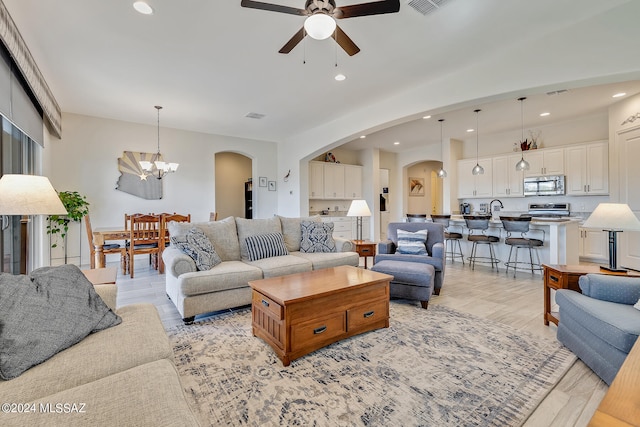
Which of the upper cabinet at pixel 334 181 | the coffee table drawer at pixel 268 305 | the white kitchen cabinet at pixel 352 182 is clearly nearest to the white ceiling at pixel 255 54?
the upper cabinet at pixel 334 181

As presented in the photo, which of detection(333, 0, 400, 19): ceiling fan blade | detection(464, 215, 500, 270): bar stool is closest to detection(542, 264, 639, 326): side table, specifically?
detection(464, 215, 500, 270): bar stool

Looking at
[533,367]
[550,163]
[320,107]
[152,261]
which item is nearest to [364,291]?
[533,367]

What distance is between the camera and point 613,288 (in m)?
1.98

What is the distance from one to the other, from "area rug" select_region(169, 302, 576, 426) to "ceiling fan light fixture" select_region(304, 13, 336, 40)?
7.50 ft

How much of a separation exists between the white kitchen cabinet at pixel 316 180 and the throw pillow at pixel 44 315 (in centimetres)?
604

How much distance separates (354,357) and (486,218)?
3.85 meters

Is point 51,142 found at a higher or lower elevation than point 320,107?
lower

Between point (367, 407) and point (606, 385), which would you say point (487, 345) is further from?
point (367, 407)

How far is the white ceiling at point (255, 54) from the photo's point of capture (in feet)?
8.40

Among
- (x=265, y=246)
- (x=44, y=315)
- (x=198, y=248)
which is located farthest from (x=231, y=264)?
(x=44, y=315)

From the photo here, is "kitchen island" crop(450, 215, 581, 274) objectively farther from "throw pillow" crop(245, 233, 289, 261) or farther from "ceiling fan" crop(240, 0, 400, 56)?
"ceiling fan" crop(240, 0, 400, 56)

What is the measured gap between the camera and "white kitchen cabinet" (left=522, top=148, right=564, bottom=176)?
586 centimetres

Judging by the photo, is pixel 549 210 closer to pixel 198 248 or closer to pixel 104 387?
pixel 198 248

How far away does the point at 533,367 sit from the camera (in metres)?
1.97
